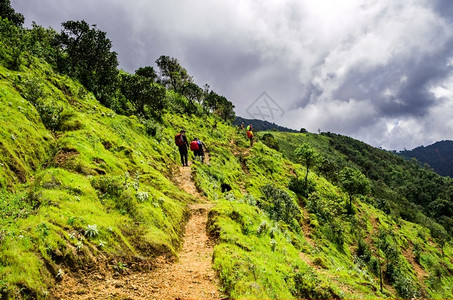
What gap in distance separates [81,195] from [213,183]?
53.4 feet

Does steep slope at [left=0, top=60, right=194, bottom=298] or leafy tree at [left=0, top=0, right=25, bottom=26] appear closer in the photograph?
steep slope at [left=0, top=60, right=194, bottom=298]

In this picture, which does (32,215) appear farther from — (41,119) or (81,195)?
(41,119)

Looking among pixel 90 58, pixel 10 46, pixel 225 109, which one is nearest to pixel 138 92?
pixel 90 58

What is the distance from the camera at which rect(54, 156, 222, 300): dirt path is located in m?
6.60

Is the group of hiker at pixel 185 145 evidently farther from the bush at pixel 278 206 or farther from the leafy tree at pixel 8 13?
the leafy tree at pixel 8 13

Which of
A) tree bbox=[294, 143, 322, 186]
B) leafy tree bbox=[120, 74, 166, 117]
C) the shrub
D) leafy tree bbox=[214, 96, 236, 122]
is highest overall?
leafy tree bbox=[214, 96, 236, 122]

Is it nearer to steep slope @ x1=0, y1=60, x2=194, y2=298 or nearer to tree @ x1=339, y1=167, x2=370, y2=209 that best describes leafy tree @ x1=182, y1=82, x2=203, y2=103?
tree @ x1=339, y1=167, x2=370, y2=209

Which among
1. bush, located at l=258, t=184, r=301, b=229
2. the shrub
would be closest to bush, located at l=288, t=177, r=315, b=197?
bush, located at l=258, t=184, r=301, b=229

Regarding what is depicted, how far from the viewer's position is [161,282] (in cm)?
805

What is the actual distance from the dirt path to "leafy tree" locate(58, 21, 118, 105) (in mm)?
26911

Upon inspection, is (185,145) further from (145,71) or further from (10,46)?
(145,71)

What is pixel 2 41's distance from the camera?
20875mm

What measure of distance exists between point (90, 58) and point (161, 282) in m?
35.3

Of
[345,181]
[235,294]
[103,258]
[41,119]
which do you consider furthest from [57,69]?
[345,181]
